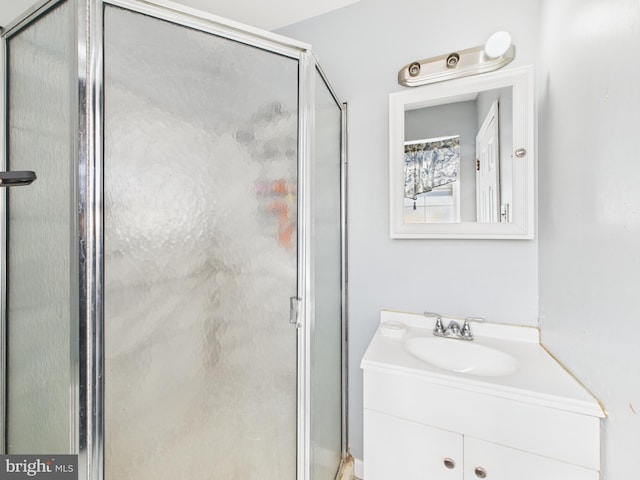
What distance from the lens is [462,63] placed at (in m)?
1.23

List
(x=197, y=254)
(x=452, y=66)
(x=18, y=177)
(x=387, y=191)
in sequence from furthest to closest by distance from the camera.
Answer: (x=387, y=191) < (x=452, y=66) < (x=197, y=254) < (x=18, y=177)

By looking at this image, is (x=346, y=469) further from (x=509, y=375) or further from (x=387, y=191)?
(x=387, y=191)

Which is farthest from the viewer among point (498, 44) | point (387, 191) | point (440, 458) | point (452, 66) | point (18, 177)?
point (387, 191)

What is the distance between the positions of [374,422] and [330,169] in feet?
3.34

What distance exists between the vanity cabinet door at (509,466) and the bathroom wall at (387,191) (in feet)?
1.76

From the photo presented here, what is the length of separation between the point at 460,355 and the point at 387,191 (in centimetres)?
80

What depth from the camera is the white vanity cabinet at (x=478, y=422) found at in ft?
2.55

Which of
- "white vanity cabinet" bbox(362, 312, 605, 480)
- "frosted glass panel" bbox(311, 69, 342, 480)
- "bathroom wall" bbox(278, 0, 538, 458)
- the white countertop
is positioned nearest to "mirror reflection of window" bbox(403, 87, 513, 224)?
"bathroom wall" bbox(278, 0, 538, 458)

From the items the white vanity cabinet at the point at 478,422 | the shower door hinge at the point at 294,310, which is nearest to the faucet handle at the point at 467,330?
the white vanity cabinet at the point at 478,422

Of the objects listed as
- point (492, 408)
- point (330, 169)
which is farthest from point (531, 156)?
point (492, 408)

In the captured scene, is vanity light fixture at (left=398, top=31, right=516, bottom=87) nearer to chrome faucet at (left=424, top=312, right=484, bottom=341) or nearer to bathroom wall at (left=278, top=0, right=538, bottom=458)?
bathroom wall at (left=278, top=0, right=538, bottom=458)

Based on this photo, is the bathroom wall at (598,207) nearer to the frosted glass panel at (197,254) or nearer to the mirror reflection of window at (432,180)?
the mirror reflection of window at (432,180)

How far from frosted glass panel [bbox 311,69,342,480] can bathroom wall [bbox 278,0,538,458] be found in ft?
0.39

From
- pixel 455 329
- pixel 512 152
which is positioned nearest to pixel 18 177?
pixel 455 329
